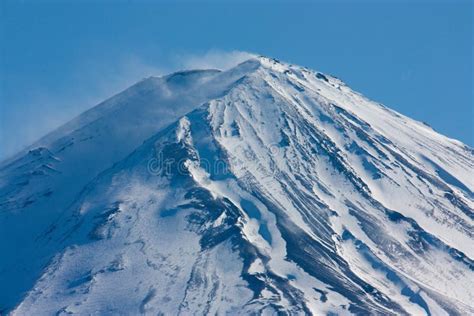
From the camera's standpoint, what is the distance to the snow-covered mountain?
368ft

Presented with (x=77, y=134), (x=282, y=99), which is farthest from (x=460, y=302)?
(x=77, y=134)

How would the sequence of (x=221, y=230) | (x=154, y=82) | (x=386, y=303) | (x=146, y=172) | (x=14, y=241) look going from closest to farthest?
(x=386, y=303)
(x=221, y=230)
(x=14, y=241)
(x=146, y=172)
(x=154, y=82)

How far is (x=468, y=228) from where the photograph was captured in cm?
13562

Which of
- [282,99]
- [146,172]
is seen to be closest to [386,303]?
[146,172]

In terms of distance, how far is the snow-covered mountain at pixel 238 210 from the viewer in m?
112

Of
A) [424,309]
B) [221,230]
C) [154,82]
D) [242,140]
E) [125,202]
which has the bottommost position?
[424,309]

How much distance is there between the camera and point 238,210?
12631 cm

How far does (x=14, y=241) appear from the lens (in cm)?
13100

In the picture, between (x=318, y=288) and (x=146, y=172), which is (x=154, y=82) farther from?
(x=318, y=288)

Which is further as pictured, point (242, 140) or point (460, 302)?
point (242, 140)

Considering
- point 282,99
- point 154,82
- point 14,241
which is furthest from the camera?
point 154,82

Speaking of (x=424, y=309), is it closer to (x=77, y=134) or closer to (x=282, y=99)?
(x=282, y=99)

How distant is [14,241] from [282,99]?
52.3 metres

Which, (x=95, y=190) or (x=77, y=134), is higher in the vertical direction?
(x=77, y=134)
